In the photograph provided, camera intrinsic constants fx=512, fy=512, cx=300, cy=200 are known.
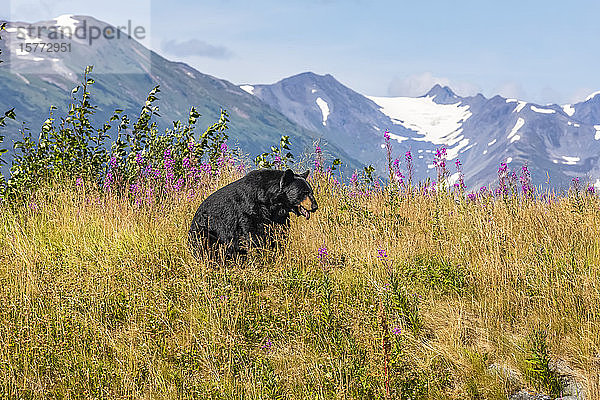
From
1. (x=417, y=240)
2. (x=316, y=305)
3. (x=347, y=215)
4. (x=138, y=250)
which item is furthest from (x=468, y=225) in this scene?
(x=138, y=250)

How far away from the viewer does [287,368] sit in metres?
4.20

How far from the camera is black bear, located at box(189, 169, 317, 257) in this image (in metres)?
5.86

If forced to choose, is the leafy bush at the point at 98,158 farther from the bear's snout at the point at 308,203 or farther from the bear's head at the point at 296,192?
the bear's snout at the point at 308,203

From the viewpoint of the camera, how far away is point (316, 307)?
16.2ft

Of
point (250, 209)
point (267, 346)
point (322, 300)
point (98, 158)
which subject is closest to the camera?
point (267, 346)

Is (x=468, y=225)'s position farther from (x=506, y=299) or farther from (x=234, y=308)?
(x=234, y=308)

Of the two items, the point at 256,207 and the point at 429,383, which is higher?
the point at 256,207

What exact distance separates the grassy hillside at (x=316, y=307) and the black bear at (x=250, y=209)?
0.82 ft

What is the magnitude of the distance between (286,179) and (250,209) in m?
0.54

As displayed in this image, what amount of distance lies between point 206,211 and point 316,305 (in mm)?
1863

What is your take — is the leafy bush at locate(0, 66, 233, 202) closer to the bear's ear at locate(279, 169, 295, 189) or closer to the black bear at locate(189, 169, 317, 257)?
the black bear at locate(189, 169, 317, 257)

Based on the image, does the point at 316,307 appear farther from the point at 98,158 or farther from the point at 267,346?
the point at 98,158

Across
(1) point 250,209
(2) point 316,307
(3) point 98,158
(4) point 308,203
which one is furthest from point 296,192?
(3) point 98,158

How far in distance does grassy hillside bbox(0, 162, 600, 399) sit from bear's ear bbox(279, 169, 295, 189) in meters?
0.83
